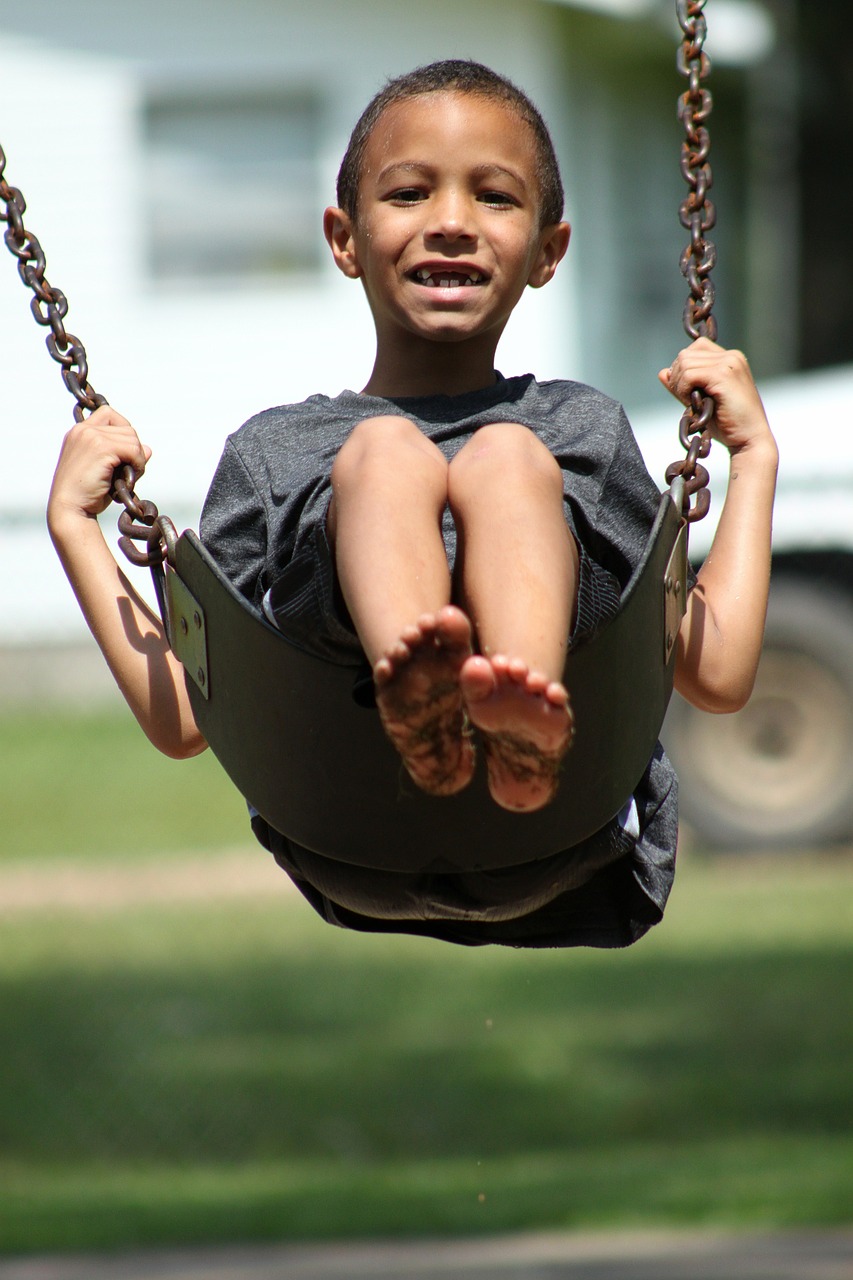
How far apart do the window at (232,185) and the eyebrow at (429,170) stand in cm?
1012

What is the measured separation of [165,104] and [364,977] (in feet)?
21.9

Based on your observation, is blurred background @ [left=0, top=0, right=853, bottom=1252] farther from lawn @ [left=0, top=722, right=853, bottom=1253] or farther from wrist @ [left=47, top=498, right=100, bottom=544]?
wrist @ [left=47, top=498, right=100, bottom=544]

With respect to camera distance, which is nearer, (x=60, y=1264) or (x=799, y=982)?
(x=60, y=1264)

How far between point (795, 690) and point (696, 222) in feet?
19.6

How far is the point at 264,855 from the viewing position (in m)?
9.64

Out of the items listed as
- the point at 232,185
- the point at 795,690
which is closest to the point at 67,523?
the point at 795,690

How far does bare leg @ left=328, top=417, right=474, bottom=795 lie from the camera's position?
6.78 feet

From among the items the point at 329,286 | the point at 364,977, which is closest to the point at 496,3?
the point at 329,286

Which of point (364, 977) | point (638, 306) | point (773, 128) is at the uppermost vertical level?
point (773, 128)

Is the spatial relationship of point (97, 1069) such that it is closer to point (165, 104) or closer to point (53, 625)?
point (53, 625)

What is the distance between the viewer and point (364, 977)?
26.6 ft

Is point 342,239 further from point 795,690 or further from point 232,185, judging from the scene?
point 232,185

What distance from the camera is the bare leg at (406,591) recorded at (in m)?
2.07

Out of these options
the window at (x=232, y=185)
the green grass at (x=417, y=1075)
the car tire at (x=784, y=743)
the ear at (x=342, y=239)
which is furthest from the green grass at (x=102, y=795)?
the ear at (x=342, y=239)
